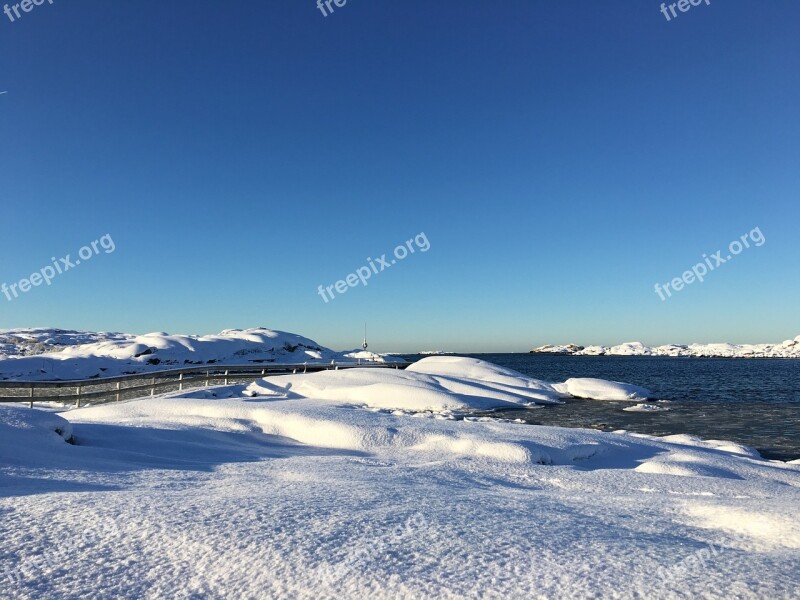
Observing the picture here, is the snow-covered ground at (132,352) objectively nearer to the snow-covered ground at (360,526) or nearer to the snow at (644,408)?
the snow-covered ground at (360,526)

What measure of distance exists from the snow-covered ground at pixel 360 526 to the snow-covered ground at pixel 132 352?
107 feet

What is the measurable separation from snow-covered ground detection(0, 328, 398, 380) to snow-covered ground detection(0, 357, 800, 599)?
32628 millimetres

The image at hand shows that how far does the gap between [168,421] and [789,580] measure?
39.0ft

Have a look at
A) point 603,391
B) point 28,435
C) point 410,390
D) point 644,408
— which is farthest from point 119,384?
point 603,391

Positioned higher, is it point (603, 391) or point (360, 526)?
point (360, 526)

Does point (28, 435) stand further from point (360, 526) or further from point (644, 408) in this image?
point (644, 408)

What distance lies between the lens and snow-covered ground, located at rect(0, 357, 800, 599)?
2.92 meters

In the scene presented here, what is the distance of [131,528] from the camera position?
362cm

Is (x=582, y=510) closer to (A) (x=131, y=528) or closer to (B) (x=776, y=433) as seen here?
(A) (x=131, y=528)

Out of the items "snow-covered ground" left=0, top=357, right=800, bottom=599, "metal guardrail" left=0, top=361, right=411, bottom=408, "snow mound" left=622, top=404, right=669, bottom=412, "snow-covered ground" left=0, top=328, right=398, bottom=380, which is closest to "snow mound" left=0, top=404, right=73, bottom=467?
"snow-covered ground" left=0, top=357, right=800, bottom=599

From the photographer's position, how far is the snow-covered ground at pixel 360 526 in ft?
9.58

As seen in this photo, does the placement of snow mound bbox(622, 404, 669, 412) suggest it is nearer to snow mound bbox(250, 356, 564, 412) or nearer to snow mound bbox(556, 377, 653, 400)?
snow mound bbox(556, 377, 653, 400)

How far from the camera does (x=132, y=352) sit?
4488 centimetres

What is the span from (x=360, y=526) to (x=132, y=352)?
47482 millimetres
